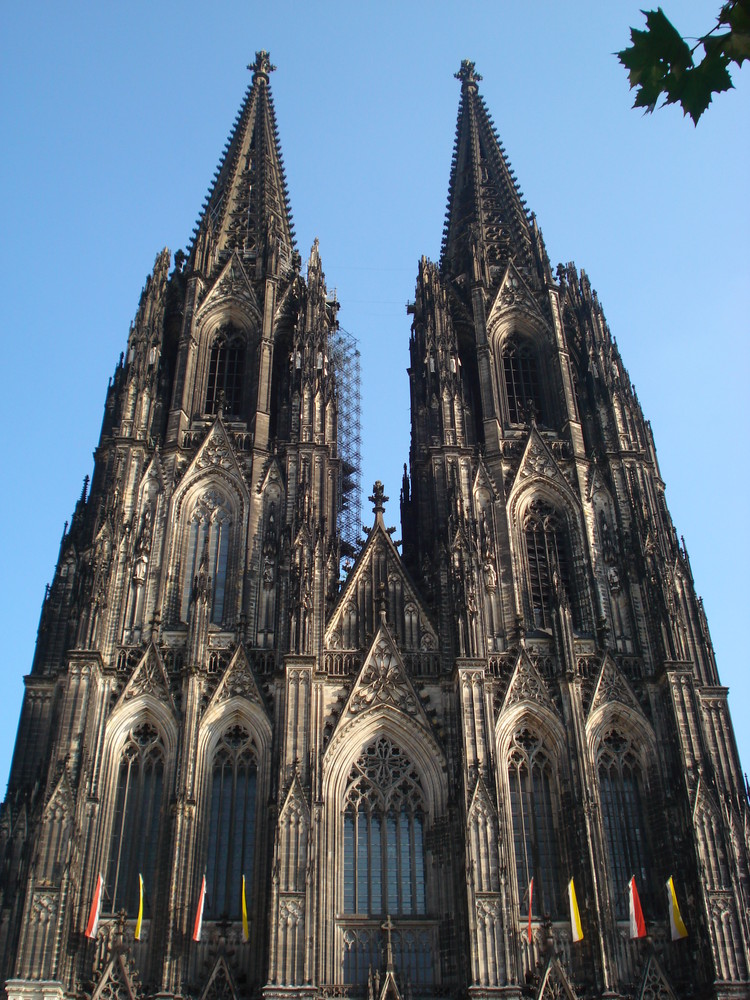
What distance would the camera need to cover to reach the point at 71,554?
32.5 metres

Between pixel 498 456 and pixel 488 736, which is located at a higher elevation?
pixel 498 456

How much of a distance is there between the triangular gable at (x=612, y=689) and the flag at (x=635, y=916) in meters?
5.11

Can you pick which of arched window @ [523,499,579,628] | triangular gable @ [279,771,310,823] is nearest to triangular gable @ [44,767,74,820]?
triangular gable @ [279,771,310,823]

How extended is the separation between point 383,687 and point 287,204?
26.0 metres

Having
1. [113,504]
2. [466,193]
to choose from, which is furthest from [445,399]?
[466,193]

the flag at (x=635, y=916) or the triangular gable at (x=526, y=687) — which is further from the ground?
the triangular gable at (x=526, y=687)

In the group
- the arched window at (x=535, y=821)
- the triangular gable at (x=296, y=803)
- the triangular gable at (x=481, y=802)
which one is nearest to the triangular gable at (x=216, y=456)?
the triangular gable at (x=296, y=803)

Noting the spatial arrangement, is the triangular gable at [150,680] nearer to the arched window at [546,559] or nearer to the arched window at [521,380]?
the arched window at [546,559]

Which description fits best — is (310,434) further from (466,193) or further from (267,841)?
(466,193)

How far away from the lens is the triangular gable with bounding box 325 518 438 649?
103ft

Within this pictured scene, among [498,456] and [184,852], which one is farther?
[498,456]

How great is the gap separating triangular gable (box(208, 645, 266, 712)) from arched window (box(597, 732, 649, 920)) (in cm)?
986

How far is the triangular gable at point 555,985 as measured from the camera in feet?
80.8

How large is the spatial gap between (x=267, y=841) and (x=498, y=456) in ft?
49.7
